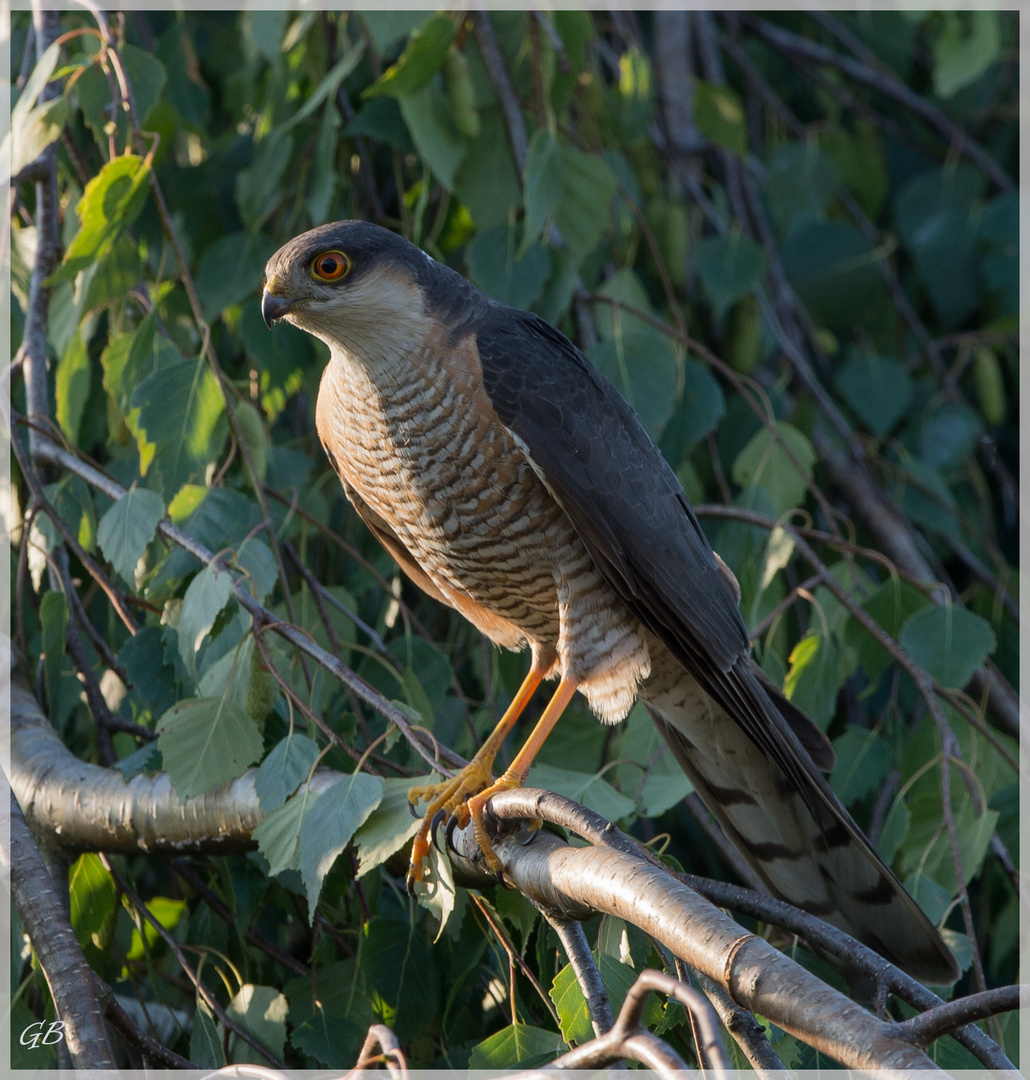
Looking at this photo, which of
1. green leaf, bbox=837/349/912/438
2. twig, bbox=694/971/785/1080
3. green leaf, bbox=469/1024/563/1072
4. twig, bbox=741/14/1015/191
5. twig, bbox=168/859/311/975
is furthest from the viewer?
twig, bbox=741/14/1015/191

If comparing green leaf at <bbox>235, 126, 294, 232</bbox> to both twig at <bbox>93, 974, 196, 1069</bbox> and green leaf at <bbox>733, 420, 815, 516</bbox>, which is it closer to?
green leaf at <bbox>733, 420, 815, 516</bbox>

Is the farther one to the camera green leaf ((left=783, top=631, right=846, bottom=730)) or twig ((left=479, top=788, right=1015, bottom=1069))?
green leaf ((left=783, top=631, right=846, bottom=730))

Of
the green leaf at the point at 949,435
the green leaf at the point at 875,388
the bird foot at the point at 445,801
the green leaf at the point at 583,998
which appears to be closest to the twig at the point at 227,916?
the bird foot at the point at 445,801

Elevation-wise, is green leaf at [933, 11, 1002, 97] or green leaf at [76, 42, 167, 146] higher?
green leaf at [933, 11, 1002, 97]

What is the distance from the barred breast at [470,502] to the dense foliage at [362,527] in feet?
0.73

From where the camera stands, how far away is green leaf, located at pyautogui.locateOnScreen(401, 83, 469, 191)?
2854 mm

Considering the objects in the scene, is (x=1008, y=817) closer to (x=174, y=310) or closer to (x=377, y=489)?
(x=377, y=489)

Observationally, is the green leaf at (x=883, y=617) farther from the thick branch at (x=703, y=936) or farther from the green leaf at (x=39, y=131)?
the green leaf at (x=39, y=131)

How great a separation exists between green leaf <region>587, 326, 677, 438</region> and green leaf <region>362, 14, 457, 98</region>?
82 centimetres

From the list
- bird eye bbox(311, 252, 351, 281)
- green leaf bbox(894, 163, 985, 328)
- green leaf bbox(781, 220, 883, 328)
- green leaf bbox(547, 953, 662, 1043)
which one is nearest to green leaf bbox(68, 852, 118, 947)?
green leaf bbox(547, 953, 662, 1043)

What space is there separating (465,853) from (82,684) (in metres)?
1.07

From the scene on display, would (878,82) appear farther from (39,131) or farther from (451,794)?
(451,794)

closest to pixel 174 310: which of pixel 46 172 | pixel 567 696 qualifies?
pixel 46 172

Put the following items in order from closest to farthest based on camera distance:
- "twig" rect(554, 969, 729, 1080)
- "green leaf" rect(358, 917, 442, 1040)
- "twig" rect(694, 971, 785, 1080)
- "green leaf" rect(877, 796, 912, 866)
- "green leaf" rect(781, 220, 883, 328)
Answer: "twig" rect(554, 969, 729, 1080) < "twig" rect(694, 971, 785, 1080) < "green leaf" rect(358, 917, 442, 1040) < "green leaf" rect(877, 796, 912, 866) < "green leaf" rect(781, 220, 883, 328)
